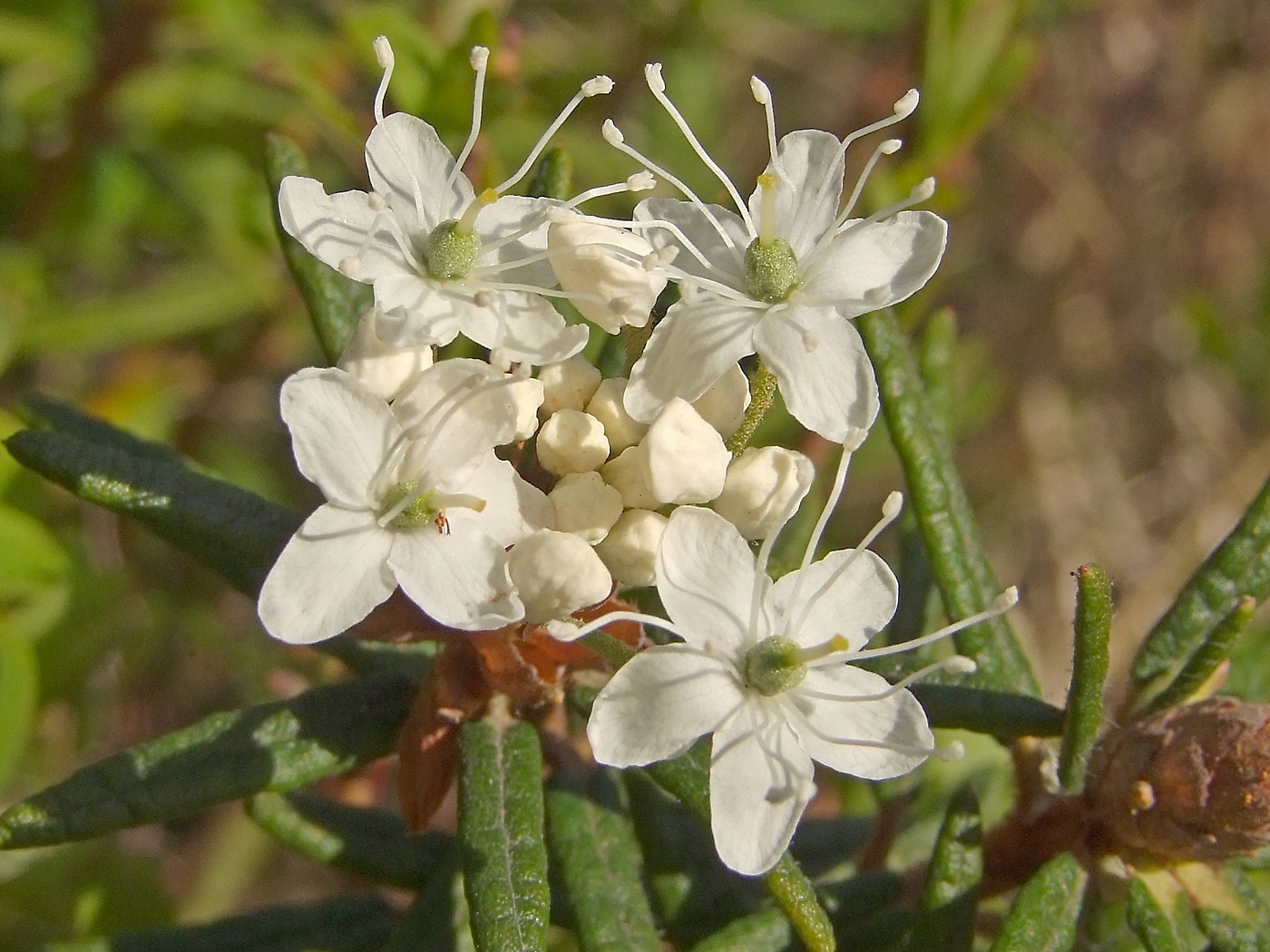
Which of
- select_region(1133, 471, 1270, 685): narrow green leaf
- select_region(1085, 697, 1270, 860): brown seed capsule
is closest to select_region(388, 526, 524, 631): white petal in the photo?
select_region(1085, 697, 1270, 860): brown seed capsule

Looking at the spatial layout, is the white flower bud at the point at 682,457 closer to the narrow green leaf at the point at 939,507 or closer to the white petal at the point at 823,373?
the white petal at the point at 823,373

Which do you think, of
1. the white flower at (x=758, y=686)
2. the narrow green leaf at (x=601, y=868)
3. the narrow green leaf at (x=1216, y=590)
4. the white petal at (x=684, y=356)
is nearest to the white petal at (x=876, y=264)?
the white petal at (x=684, y=356)

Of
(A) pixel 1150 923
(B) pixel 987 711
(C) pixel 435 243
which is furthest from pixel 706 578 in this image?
(A) pixel 1150 923

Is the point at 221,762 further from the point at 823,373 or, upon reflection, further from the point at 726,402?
the point at 823,373

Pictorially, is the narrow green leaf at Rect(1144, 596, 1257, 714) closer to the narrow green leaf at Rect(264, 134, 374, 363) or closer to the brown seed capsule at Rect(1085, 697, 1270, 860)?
the brown seed capsule at Rect(1085, 697, 1270, 860)

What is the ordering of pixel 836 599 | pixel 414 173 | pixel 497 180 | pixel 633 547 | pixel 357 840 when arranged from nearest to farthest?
pixel 633 547
pixel 836 599
pixel 414 173
pixel 357 840
pixel 497 180
